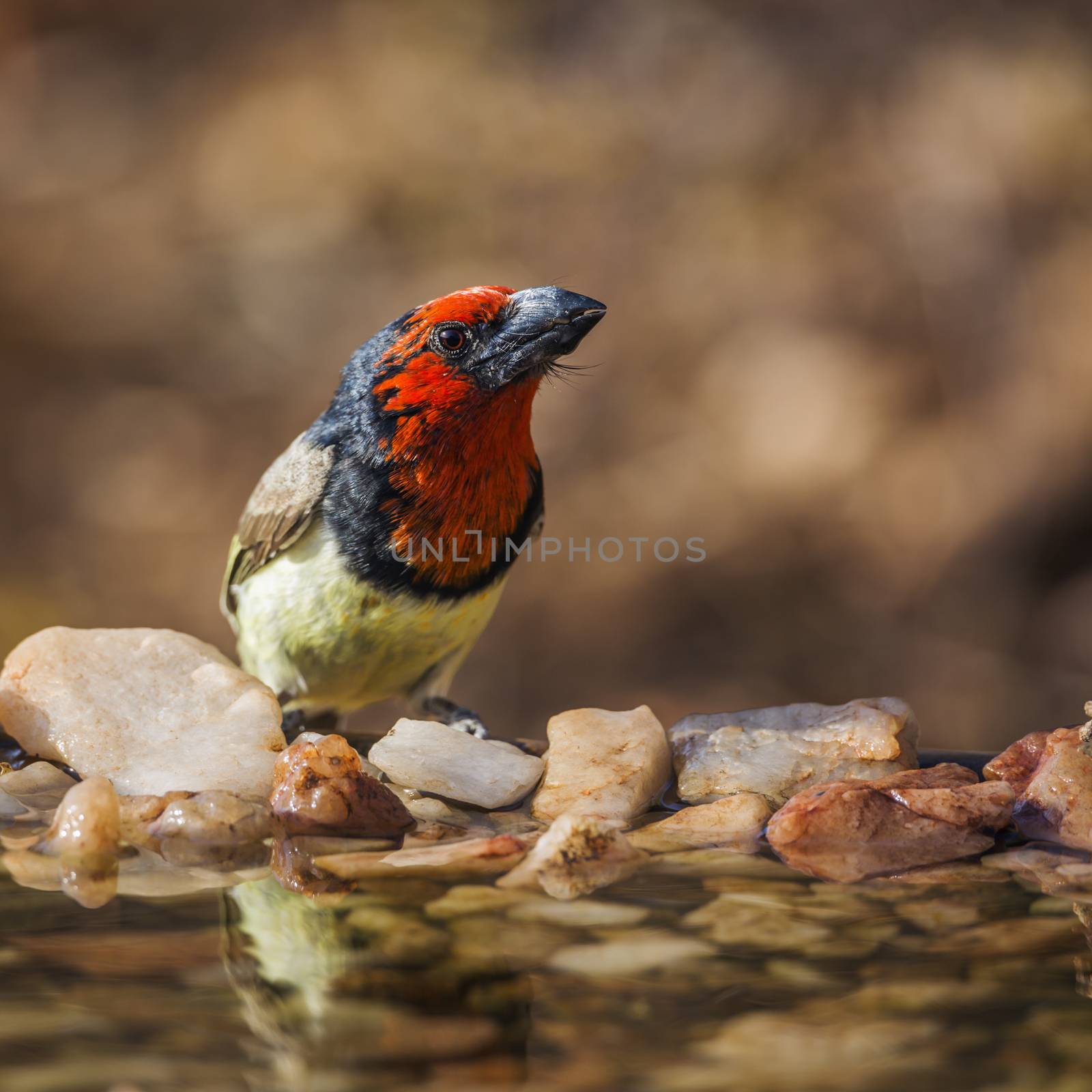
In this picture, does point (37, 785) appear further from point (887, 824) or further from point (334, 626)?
point (887, 824)

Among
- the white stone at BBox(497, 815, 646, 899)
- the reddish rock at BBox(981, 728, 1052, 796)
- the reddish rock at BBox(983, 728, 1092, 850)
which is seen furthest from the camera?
the reddish rock at BBox(981, 728, 1052, 796)

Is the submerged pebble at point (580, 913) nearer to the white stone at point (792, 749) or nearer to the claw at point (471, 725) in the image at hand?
the white stone at point (792, 749)

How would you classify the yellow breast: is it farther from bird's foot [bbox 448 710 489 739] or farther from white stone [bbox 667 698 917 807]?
white stone [bbox 667 698 917 807]

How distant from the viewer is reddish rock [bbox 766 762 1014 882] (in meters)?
2.29

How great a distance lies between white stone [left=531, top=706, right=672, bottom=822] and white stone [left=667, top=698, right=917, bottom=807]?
74 mm

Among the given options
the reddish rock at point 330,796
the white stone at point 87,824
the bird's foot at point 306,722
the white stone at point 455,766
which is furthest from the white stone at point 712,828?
the bird's foot at point 306,722

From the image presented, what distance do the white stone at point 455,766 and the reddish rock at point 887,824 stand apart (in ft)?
1.85

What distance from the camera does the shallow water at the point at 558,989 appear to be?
1512 millimetres

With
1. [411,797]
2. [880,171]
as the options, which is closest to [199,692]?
[411,797]

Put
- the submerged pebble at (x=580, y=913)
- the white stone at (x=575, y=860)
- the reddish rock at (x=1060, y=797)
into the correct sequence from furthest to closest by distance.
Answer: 1. the reddish rock at (x=1060, y=797)
2. the white stone at (x=575, y=860)
3. the submerged pebble at (x=580, y=913)

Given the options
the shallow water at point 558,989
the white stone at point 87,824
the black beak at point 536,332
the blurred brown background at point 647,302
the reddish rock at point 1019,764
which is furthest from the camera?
the blurred brown background at point 647,302

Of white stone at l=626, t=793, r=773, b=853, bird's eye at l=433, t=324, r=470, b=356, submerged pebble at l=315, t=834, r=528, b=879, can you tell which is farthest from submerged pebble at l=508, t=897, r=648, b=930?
bird's eye at l=433, t=324, r=470, b=356

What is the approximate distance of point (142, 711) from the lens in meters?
2.76

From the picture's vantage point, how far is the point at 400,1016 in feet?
5.36
